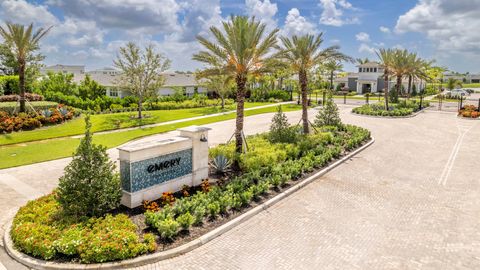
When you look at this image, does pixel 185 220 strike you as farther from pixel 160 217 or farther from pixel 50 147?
pixel 50 147

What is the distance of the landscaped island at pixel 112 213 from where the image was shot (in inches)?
325

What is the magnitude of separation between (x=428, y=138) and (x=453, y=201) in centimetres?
1369

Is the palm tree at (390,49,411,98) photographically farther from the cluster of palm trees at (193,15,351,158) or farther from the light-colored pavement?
the cluster of palm trees at (193,15,351,158)

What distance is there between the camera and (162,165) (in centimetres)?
1197

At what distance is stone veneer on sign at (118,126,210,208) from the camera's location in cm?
1101

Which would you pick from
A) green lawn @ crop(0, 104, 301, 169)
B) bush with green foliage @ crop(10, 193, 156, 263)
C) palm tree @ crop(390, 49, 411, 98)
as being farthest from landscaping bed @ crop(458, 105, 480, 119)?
bush with green foliage @ crop(10, 193, 156, 263)

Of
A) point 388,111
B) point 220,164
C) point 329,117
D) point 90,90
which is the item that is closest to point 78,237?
point 220,164

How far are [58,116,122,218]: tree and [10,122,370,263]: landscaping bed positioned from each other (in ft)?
1.23

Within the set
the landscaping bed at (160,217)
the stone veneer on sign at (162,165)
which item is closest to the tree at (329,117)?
the landscaping bed at (160,217)

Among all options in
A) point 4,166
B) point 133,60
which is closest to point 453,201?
point 4,166

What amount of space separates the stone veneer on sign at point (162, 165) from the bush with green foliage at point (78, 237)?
155 centimetres

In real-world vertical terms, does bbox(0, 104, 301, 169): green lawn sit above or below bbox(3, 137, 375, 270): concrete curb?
above

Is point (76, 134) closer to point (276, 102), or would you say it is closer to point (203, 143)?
point (203, 143)

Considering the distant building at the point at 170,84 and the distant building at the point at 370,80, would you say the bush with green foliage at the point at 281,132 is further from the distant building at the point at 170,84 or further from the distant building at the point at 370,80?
the distant building at the point at 370,80
